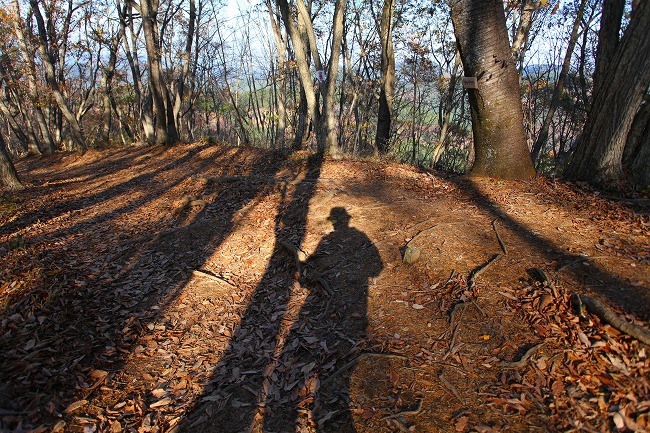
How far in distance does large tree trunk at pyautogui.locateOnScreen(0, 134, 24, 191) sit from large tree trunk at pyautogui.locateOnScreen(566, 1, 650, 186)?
11.9m

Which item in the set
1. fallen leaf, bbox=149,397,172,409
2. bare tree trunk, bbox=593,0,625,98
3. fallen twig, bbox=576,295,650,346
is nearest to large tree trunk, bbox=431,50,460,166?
bare tree trunk, bbox=593,0,625,98

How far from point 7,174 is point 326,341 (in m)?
9.22

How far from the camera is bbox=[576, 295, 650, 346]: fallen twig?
2.78 m

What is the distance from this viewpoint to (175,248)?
18.8 feet

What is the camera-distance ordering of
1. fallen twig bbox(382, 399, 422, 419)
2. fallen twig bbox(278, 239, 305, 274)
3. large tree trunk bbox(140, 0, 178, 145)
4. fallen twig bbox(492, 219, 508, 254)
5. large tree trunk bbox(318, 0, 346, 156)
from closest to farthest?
1. fallen twig bbox(382, 399, 422, 419)
2. fallen twig bbox(492, 219, 508, 254)
3. fallen twig bbox(278, 239, 305, 274)
4. large tree trunk bbox(318, 0, 346, 156)
5. large tree trunk bbox(140, 0, 178, 145)

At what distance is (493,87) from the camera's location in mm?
6090

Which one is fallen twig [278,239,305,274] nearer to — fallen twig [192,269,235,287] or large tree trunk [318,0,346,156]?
fallen twig [192,269,235,287]

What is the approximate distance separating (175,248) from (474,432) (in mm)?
4866

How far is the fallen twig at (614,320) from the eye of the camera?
109 inches

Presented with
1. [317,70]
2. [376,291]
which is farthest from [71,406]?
[317,70]

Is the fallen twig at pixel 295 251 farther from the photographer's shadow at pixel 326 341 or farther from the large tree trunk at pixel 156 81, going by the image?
the large tree trunk at pixel 156 81

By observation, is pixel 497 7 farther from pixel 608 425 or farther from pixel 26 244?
pixel 26 244

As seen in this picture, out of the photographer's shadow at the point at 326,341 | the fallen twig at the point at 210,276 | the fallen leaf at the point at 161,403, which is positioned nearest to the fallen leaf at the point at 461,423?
the photographer's shadow at the point at 326,341

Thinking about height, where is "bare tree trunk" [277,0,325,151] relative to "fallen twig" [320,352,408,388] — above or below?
above
